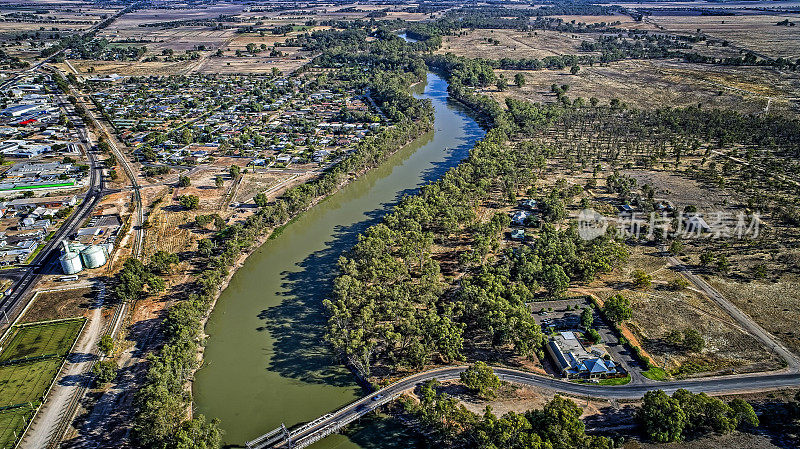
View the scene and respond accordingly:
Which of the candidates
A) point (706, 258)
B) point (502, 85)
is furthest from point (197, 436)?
point (502, 85)

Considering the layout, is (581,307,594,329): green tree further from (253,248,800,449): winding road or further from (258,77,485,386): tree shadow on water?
(258,77,485,386): tree shadow on water

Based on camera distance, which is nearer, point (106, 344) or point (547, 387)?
point (547, 387)

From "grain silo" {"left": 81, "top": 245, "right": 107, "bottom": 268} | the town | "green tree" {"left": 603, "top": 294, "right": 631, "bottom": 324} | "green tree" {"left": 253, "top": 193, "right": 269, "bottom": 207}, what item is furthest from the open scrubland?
"grain silo" {"left": 81, "top": 245, "right": 107, "bottom": 268}

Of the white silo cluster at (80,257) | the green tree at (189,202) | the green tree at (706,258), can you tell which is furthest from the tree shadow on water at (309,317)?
the green tree at (706,258)

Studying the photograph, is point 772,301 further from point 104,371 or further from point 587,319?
point 104,371

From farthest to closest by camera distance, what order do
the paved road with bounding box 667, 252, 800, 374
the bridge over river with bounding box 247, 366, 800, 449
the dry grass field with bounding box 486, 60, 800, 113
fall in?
the dry grass field with bounding box 486, 60, 800, 113
the paved road with bounding box 667, 252, 800, 374
the bridge over river with bounding box 247, 366, 800, 449
